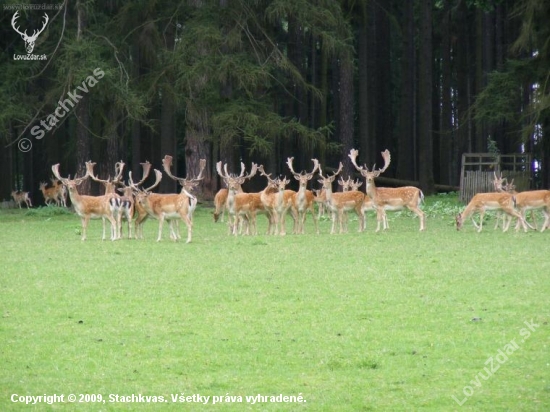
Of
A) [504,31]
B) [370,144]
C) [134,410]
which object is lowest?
[134,410]

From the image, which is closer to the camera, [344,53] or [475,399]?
[475,399]

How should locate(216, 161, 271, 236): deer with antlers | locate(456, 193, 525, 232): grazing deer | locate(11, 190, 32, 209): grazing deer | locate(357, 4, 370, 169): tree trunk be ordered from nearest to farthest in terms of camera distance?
1. locate(456, 193, 525, 232): grazing deer
2. locate(216, 161, 271, 236): deer with antlers
3. locate(357, 4, 370, 169): tree trunk
4. locate(11, 190, 32, 209): grazing deer

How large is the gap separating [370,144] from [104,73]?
16449 mm

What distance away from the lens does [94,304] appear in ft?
44.1

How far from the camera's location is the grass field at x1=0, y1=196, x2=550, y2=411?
30.1 ft

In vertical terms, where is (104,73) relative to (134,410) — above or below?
above

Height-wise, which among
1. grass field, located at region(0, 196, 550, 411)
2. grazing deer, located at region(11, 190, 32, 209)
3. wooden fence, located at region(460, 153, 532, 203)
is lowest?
grass field, located at region(0, 196, 550, 411)

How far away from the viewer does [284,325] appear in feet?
39.0

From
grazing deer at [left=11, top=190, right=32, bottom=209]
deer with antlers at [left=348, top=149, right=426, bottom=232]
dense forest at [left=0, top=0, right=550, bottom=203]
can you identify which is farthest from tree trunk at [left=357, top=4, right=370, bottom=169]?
deer with antlers at [left=348, top=149, right=426, bottom=232]

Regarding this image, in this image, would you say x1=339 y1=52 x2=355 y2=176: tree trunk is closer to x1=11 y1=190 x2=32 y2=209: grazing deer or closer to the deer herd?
x1=11 y1=190 x2=32 y2=209: grazing deer

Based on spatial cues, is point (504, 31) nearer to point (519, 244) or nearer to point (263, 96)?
point (263, 96)

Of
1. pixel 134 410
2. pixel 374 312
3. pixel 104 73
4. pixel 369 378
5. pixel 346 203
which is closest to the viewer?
pixel 134 410

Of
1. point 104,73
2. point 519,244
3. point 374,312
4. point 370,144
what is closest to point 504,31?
point 370,144

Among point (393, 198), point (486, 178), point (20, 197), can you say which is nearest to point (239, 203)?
point (393, 198)
